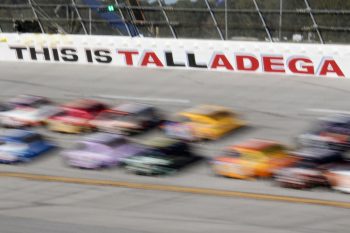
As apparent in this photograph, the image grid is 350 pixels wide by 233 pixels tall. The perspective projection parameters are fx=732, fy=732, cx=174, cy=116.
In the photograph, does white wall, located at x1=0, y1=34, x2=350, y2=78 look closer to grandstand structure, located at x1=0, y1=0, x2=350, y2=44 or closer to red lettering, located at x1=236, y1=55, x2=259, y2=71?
red lettering, located at x1=236, y1=55, x2=259, y2=71

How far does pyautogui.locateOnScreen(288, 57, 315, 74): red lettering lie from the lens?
2523 centimetres

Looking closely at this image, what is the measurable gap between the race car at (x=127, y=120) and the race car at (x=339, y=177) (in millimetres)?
6540

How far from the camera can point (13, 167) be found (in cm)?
1859

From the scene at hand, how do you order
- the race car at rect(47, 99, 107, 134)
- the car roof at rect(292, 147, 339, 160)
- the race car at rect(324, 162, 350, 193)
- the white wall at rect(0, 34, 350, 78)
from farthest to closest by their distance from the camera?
the white wall at rect(0, 34, 350, 78) → the race car at rect(47, 99, 107, 134) → the car roof at rect(292, 147, 339, 160) → the race car at rect(324, 162, 350, 193)

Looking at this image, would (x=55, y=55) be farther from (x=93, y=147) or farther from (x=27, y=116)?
(x=93, y=147)

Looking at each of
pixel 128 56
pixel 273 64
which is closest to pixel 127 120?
pixel 273 64

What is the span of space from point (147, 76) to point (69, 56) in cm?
422

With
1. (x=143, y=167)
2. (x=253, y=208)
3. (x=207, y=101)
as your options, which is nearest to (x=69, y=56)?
(x=207, y=101)

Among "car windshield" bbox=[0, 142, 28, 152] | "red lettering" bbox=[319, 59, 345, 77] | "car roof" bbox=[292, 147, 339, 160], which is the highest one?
"car roof" bbox=[292, 147, 339, 160]

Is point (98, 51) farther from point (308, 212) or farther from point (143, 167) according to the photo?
point (308, 212)

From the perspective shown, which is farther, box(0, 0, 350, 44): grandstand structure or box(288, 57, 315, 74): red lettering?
box(0, 0, 350, 44): grandstand structure

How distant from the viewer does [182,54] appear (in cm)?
2744

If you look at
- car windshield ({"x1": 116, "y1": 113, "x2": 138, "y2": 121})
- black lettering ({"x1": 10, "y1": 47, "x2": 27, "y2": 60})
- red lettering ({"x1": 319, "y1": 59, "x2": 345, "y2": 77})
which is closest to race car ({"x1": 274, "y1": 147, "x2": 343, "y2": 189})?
car windshield ({"x1": 116, "y1": 113, "x2": 138, "y2": 121})

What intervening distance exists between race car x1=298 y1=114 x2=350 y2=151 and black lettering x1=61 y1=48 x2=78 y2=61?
42.7 feet
